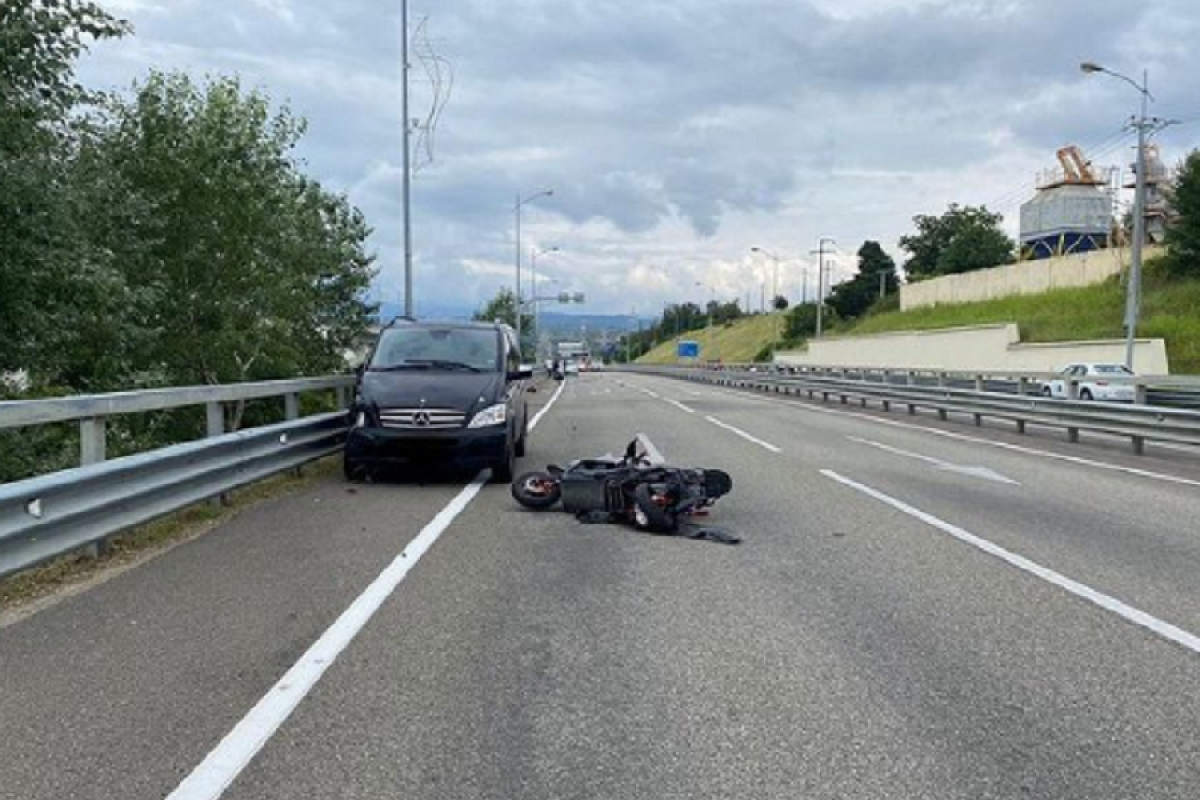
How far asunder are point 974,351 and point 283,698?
58.0 m

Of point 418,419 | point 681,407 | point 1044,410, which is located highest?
point 418,419

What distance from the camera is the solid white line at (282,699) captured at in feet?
12.1

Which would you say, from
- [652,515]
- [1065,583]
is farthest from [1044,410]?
[1065,583]

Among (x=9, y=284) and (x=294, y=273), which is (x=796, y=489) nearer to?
(x=9, y=284)

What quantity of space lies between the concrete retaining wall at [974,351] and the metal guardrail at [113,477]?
40401mm

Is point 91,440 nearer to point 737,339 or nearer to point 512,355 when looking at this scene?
point 512,355

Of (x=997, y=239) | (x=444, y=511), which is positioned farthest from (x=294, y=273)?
(x=997, y=239)

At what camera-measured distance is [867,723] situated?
430 centimetres

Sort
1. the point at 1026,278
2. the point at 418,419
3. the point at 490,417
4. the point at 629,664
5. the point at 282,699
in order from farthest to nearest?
the point at 1026,278
the point at 490,417
the point at 418,419
the point at 629,664
the point at 282,699

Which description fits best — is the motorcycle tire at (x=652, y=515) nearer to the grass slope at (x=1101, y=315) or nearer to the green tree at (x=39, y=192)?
the green tree at (x=39, y=192)

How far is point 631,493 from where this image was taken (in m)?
9.02

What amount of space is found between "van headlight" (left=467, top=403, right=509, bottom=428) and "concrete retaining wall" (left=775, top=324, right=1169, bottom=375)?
37.5 metres

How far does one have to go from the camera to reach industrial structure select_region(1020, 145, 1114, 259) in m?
80.4

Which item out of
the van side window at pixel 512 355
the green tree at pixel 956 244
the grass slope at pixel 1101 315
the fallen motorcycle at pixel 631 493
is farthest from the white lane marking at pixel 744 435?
the green tree at pixel 956 244
